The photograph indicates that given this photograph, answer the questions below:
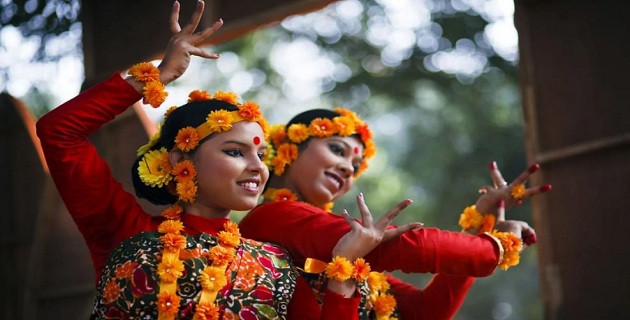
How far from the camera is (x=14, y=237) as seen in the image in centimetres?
600

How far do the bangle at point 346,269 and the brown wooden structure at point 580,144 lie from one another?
1.83 m

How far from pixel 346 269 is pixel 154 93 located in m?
0.76

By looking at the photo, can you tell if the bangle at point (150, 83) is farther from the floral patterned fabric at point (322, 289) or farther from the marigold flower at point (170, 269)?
the floral patterned fabric at point (322, 289)

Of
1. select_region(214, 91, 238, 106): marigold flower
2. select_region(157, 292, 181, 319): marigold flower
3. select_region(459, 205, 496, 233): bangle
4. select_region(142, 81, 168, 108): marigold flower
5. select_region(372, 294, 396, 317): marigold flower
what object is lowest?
select_region(372, 294, 396, 317): marigold flower

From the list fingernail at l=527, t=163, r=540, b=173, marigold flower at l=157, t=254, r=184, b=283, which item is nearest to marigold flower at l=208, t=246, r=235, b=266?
marigold flower at l=157, t=254, r=184, b=283

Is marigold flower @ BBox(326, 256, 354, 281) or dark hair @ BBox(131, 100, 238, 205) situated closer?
marigold flower @ BBox(326, 256, 354, 281)

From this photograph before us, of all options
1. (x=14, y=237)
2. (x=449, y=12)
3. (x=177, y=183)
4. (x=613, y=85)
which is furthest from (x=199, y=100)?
(x=449, y=12)

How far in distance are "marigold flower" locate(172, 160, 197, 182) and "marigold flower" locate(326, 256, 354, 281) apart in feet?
1.76

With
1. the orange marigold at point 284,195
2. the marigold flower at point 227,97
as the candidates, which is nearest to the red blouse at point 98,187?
the marigold flower at point 227,97

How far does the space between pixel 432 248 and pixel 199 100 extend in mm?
898

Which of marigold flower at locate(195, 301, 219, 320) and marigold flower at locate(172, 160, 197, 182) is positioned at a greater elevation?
marigold flower at locate(172, 160, 197, 182)

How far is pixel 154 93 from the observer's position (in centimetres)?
261

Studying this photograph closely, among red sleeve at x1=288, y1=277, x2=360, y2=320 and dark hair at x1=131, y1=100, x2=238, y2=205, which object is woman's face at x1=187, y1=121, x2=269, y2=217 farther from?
red sleeve at x1=288, y1=277, x2=360, y2=320

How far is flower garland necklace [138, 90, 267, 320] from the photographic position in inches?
97.8
